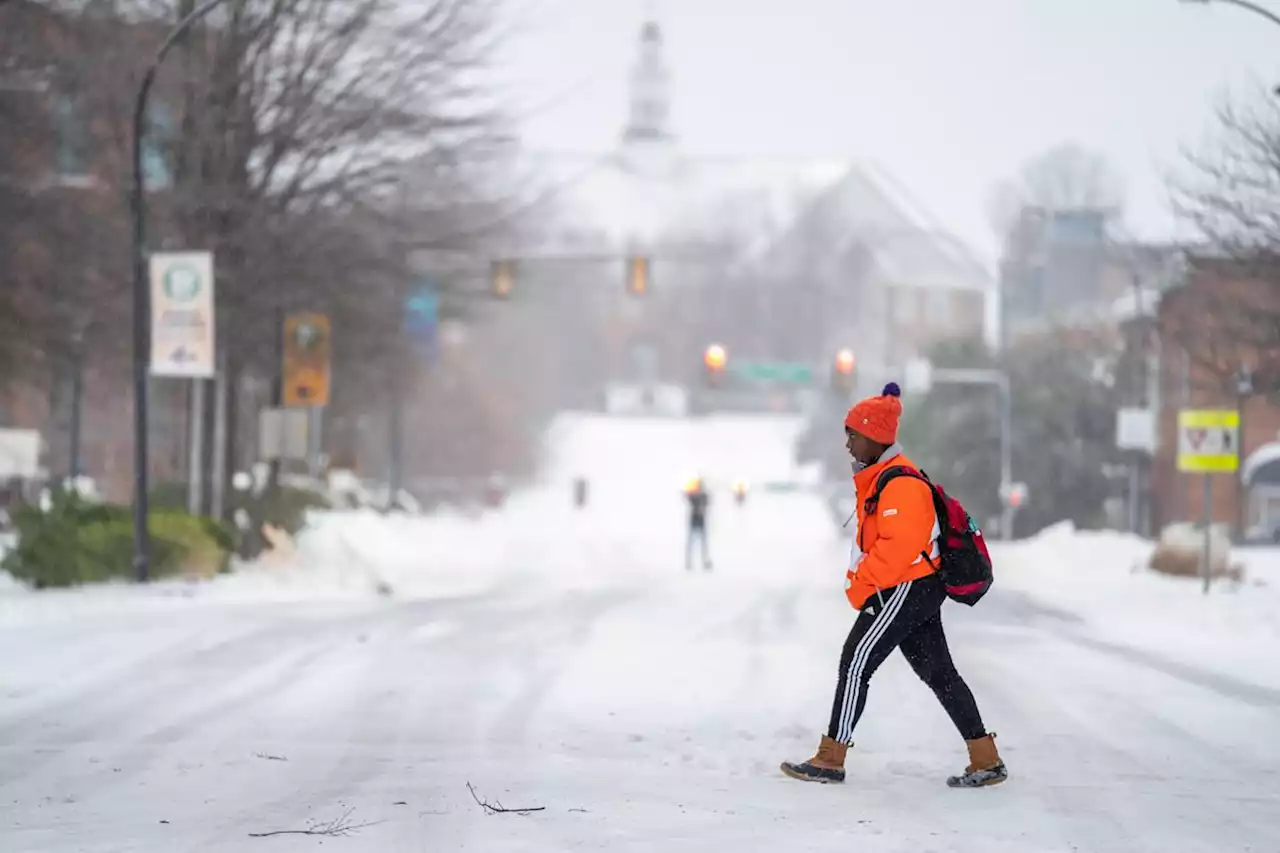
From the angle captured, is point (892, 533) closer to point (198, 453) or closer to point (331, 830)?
point (331, 830)

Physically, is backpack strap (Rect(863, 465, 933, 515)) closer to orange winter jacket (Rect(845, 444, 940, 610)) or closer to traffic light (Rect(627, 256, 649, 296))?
orange winter jacket (Rect(845, 444, 940, 610))

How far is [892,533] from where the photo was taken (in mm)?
8617

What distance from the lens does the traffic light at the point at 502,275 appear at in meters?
32.8

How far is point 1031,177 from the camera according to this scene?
110 meters

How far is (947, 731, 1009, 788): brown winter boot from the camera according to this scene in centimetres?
896

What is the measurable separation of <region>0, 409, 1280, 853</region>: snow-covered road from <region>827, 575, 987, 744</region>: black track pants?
1.12ft

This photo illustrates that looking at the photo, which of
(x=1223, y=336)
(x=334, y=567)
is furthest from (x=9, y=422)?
(x=1223, y=336)

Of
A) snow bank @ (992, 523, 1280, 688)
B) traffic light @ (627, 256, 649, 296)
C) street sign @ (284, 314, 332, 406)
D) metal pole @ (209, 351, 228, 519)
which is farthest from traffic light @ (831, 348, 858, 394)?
metal pole @ (209, 351, 228, 519)

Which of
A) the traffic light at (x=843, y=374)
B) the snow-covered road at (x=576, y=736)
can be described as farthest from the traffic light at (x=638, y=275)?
the snow-covered road at (x=576, y=736)

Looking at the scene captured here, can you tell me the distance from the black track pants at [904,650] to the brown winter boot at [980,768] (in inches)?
1.9

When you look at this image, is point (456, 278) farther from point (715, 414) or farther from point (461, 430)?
point (715, 414)

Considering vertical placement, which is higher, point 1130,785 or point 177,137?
point 177,137

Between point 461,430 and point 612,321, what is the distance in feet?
147

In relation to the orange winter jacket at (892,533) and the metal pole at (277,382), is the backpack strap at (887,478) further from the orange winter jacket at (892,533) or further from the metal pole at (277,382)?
the metal pole at (277,382)
